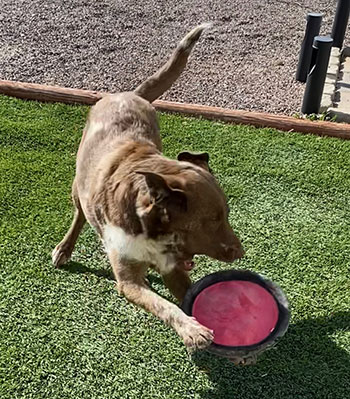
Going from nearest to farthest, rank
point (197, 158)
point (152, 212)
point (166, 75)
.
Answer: point (152, 212) < point (197, 158) < point (166, 75)

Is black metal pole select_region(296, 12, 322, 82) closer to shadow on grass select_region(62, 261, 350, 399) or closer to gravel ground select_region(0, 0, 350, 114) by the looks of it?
gravel ground select_region(0, 0, 350, 114)

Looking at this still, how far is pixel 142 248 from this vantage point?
3385mm

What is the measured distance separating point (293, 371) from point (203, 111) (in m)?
3.36

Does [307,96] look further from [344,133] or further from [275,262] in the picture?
[275,262]

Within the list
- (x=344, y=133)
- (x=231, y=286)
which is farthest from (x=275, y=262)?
(x=344, y=133)

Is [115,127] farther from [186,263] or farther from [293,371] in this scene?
[293,371]

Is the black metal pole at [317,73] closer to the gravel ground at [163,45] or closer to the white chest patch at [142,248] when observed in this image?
the gravel ground at [163,45]

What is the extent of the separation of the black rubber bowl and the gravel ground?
134 inches

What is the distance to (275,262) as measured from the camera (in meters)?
4.50

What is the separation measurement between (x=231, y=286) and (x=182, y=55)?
78.5 inches

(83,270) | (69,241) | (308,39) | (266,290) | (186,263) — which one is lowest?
(83,270)

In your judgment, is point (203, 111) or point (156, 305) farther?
point (203, 111)

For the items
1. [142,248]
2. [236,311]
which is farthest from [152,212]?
[236,311]

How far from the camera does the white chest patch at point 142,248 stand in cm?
336
